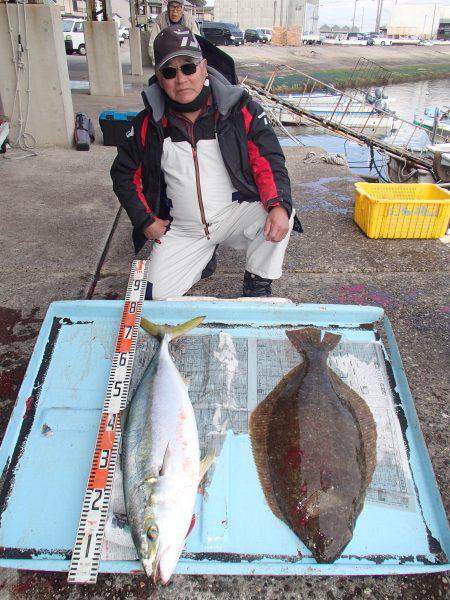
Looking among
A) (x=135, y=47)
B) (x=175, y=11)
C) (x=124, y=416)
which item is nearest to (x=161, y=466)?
(x=124, y=416)

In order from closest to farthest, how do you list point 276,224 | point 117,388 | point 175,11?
point 117,388, point 276,224, point 175,11

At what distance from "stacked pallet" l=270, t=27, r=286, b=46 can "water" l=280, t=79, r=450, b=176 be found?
19911 millimetres

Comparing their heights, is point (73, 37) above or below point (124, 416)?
above

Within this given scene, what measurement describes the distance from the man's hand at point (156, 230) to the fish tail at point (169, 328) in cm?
91

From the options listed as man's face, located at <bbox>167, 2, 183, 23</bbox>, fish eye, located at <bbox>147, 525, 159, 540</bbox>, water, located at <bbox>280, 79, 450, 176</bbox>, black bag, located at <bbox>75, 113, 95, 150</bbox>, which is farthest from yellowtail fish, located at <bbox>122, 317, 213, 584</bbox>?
water, located at <bbox>280, 79, 450, 176</bbox>

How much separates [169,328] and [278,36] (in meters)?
59.0

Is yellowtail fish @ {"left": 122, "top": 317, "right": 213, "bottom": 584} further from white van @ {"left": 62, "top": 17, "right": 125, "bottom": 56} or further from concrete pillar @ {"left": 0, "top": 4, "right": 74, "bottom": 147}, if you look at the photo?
white van @ {"left": 62, "top": 17, "right": 125, "bottom": 56}

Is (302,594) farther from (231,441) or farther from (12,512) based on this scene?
(12,512)

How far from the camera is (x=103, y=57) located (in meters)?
11.9

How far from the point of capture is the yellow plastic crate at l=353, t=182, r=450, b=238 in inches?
166

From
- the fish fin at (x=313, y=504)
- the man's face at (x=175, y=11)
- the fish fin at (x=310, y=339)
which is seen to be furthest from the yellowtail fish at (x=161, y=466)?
the man's face at (x=175, y=11)

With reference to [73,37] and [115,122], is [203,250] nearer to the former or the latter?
[115,122]

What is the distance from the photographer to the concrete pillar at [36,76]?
6672mm

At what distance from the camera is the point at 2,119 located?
709 centimetres
